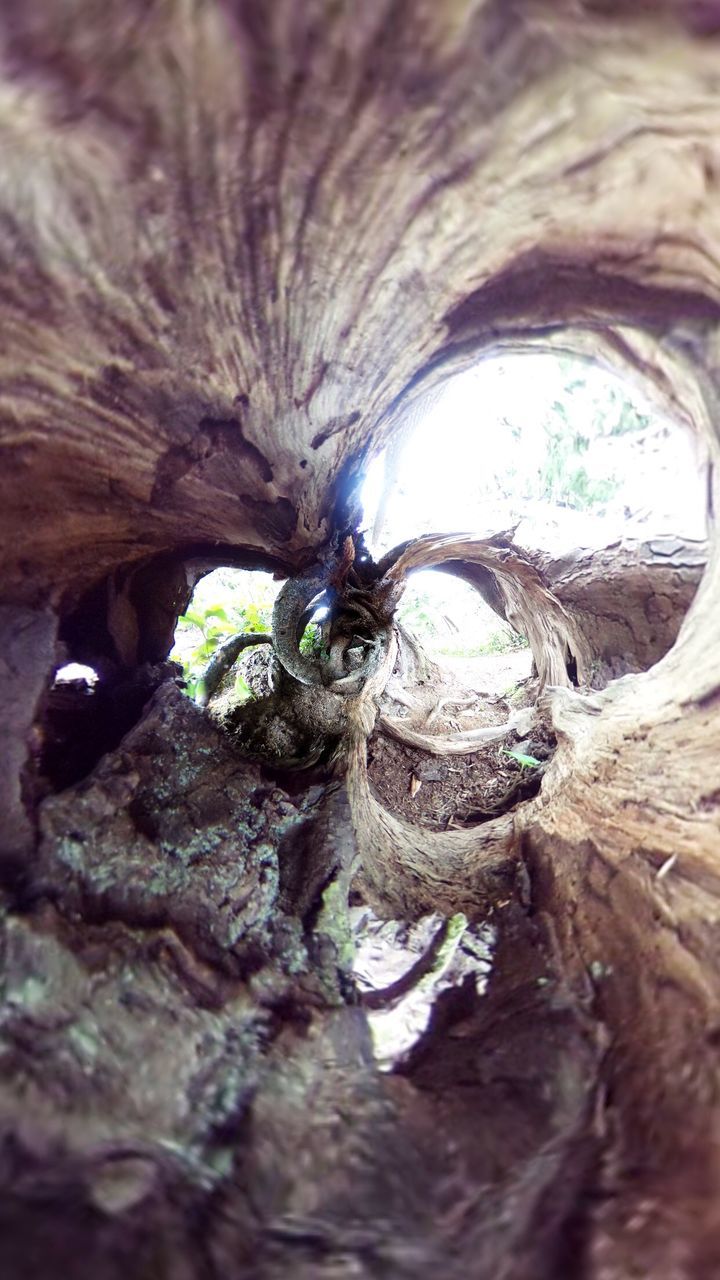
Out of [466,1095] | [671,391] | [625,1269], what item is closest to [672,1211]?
[625,1269]

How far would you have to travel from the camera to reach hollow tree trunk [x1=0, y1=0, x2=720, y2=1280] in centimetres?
85

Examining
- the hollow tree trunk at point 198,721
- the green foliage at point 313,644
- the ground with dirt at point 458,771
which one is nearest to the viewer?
the hollow tree trunk at point 198,721

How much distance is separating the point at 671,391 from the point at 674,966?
133cm

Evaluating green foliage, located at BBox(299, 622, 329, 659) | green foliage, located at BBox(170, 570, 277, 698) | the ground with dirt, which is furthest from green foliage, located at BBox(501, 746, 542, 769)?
green foliage, located at BBox(170, 570, 277, 698)

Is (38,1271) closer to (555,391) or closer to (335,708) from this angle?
(335,708)

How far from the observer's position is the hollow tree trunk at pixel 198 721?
853 mm

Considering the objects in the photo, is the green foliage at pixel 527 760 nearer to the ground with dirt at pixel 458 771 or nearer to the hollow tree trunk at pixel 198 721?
the ground with dirt at pixel 458 771

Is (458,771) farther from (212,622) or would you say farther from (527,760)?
(212,622)

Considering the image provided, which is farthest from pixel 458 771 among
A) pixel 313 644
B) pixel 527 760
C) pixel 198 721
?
pixel 198 721

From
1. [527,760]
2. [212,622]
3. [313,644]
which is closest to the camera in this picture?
[313,644]

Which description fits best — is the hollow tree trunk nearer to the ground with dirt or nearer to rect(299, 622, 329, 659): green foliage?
rect(299, 622, 329, 659): green foliage

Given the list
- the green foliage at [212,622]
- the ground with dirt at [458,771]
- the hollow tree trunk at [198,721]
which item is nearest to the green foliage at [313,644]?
the green foliage at [212,622]

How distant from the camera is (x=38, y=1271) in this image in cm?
74

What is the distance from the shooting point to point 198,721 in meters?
2.09
